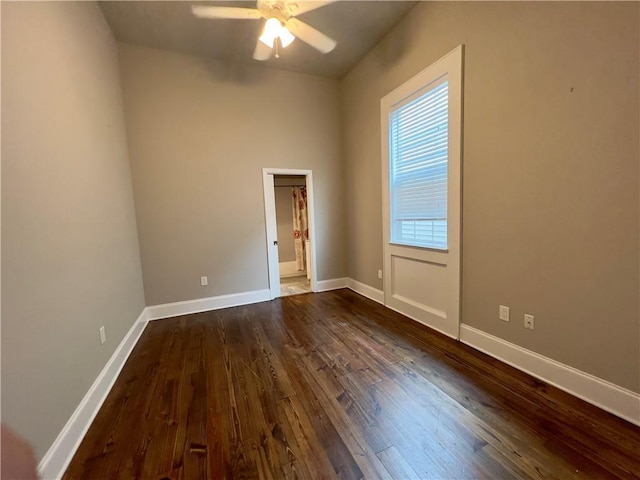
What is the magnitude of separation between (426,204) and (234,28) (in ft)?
9.10

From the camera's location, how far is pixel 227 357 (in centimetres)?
231

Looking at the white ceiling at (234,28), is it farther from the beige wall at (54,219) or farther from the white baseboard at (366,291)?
the white baseboard at (366,291)

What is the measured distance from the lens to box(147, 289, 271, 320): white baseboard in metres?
3.31

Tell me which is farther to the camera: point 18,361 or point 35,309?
point 35,309

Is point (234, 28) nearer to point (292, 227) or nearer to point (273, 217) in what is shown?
point (273, 217)

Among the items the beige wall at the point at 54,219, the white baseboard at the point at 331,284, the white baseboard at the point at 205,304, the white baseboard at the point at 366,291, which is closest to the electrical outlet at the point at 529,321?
the white baseboard at the point at 366,291

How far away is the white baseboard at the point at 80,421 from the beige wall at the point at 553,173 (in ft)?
9.32

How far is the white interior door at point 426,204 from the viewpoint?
7.59ft

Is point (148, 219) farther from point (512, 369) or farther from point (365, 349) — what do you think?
point (512, 369)

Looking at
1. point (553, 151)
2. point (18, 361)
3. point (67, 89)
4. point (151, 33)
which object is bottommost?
point (18, 361)

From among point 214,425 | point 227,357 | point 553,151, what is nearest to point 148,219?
point 227,357

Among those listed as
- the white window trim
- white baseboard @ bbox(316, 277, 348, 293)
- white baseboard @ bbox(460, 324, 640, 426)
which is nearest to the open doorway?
white baseboard @ bbox(316, 277, 348, 293)

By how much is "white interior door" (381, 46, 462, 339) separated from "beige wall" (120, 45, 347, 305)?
1.28 metres

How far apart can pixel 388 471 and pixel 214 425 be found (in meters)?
1.00
